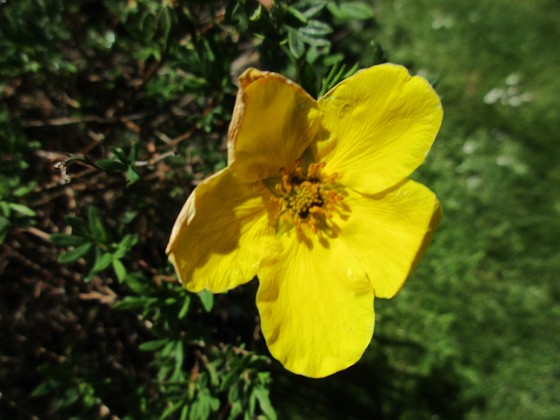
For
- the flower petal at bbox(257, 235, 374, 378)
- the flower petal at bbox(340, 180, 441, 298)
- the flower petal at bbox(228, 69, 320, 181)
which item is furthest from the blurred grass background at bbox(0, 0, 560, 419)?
the flower petal at bbox(340, 180, 441, 298)

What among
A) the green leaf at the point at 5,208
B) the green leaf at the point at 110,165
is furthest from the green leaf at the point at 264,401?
the green leaf at the point at 5,208

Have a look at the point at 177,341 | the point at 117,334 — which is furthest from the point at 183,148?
the point at 117,334

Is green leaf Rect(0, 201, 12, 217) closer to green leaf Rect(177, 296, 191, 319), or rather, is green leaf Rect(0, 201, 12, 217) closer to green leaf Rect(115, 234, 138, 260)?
green leaf Rect(115, 234, 138, 260)

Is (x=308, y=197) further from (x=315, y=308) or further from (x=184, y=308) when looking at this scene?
(x=184, y=308)

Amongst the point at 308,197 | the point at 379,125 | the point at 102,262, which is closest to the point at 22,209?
the point at 102,262

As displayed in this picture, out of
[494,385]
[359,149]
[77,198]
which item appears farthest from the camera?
[494,385]

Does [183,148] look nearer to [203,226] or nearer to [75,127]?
[75,127]
